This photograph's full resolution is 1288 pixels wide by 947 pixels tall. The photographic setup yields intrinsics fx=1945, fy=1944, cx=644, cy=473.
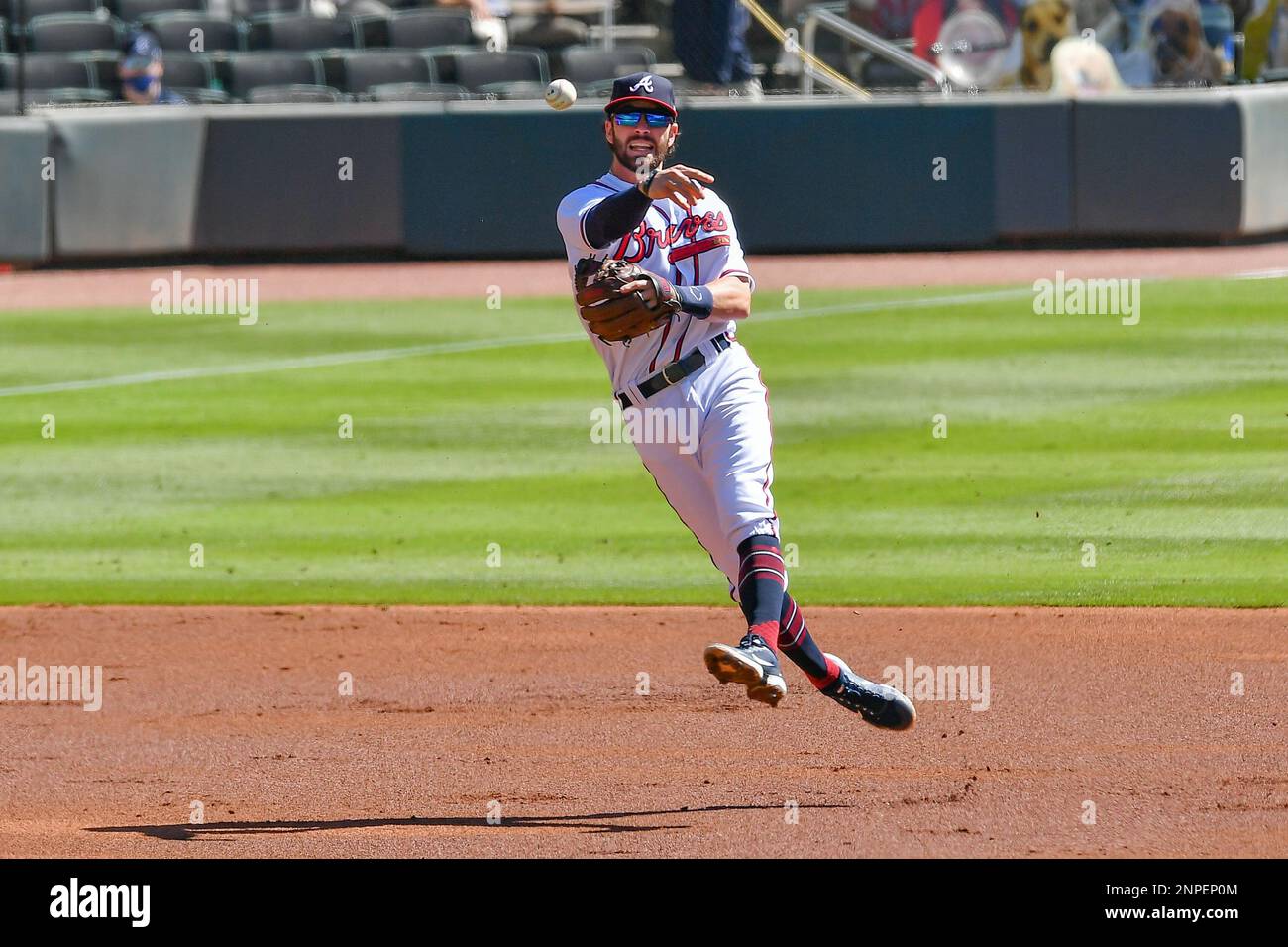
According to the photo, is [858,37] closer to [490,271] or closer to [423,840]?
[490,271]

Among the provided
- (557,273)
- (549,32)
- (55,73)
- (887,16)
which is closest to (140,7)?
(55,73)

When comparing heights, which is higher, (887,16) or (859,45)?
(887,16)

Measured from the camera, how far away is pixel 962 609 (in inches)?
367

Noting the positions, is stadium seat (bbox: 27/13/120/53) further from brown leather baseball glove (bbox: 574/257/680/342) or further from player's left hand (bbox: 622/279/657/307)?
player's left hand (bbox: 622/279/657/307)

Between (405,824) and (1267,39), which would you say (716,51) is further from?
(405,824)

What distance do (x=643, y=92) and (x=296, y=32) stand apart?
1641 centimetres

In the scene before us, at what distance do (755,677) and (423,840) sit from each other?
111cm

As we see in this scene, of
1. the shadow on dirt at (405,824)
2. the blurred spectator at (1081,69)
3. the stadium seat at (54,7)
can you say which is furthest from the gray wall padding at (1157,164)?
the shadow on dirt at (405,824)

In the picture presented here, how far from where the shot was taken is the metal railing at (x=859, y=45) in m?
19.2

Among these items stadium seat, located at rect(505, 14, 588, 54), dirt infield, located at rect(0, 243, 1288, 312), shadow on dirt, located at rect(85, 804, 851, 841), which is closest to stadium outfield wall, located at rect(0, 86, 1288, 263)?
dirt infield, located at rect(0, 243, 1288, 312)

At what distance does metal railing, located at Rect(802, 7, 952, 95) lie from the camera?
19.2 meters

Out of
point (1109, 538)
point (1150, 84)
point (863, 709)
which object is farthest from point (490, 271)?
point (863, 709)

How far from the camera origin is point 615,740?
7098 mm

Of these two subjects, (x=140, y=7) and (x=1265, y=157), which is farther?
(x=140, y=7)
